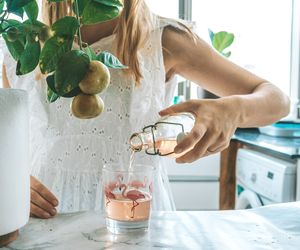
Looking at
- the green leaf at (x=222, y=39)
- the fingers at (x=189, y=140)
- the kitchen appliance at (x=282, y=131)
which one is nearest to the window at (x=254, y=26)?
the green leaf at (x=222, y=39)

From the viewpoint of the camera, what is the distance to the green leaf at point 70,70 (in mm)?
374

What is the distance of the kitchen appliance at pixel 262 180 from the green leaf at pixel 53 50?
129 cm

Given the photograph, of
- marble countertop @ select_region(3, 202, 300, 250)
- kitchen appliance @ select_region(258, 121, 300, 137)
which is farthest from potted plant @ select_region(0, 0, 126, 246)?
kitchen appliance @ select_region(258, 121, 300, 137)

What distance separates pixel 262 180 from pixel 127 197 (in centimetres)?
129

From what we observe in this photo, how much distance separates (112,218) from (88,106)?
196 millimetres

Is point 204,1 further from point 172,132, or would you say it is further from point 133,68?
point 172,132

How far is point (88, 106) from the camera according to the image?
0.39m

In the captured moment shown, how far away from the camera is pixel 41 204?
23.8 inches

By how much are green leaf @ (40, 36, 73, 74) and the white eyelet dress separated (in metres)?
0.55

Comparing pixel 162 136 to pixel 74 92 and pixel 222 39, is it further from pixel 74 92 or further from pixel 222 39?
pixel 222 39

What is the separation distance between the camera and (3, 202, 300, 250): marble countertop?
1.63 feet

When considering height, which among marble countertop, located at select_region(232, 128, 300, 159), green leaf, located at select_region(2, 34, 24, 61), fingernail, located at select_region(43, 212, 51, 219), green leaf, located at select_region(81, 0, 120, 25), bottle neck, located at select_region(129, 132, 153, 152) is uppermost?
green leaf, located at select_region(81, 0, 120, 25)

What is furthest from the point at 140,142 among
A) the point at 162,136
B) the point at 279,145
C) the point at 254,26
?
the point at 254,26

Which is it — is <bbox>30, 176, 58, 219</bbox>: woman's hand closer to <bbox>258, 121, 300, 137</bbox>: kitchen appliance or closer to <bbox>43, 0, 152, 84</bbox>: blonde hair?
<bbox>43, 0, 152, 84</bbox>: blonde hair
